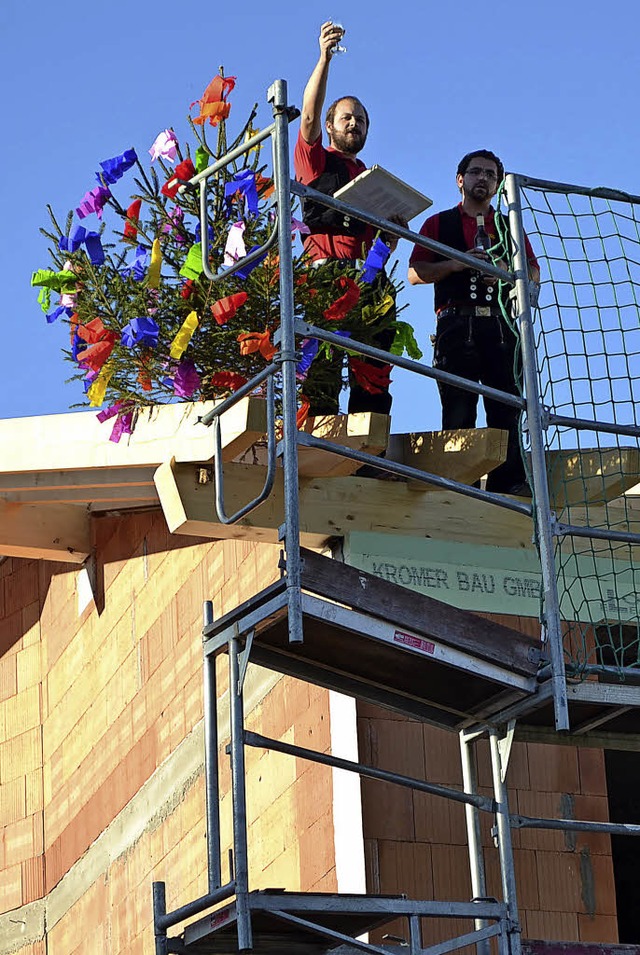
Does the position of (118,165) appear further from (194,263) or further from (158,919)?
(158,919)

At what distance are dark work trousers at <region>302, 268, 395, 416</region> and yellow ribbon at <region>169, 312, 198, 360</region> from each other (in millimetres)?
631

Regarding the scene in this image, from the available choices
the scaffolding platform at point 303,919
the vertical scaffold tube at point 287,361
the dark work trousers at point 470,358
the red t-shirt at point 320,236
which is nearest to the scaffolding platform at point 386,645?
the vertical scaffold tube at point 287,361

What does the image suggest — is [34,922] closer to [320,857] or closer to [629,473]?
[320,857]

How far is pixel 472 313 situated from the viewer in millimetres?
9164

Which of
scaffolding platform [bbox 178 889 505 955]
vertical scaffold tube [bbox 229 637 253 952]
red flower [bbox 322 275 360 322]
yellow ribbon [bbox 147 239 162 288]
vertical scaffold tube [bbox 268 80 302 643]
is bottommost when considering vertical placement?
scaffolding platform [bbox 178 889 505 955]

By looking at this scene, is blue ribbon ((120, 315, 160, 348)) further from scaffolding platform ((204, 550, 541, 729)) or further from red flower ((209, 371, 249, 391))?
scaffolding platform ((204, 550, 541, 729))

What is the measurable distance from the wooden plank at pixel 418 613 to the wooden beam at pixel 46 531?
14.3ft

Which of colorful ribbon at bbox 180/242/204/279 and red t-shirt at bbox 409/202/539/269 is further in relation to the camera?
red t-shirt at bbox 409/202/539/269

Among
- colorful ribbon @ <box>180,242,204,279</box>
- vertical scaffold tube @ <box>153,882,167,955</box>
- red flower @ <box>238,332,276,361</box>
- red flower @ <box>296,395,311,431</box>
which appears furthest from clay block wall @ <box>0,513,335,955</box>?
colorful ribbon @ <box>180,242,204,279</box>

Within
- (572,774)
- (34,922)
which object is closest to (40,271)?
(572,774)

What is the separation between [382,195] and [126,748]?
Result: 182 inches

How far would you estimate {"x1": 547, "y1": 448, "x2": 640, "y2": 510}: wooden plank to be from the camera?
874cm

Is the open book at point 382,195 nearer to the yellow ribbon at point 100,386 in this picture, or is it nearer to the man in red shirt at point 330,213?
the man in red shirt at point 330,213

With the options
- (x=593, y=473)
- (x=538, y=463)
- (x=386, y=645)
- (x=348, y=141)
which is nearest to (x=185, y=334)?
(x=348, y=141)
